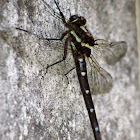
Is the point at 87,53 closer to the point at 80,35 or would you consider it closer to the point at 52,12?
the point at 80,35

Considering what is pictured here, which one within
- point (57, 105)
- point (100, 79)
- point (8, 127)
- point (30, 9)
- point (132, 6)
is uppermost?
point (132, 6)

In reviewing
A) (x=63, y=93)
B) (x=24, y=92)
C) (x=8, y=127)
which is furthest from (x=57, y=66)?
(x=8, y=127)

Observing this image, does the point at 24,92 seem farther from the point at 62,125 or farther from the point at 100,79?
the point at 100,79

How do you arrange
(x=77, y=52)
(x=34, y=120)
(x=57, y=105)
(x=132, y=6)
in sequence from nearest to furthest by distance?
(x=34, y=120), (x=57, y=105), (x=77, y=52), (x=132, y=6)

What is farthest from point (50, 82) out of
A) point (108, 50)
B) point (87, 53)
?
point (108, 50)

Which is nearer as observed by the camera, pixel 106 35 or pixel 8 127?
pixel 8 127

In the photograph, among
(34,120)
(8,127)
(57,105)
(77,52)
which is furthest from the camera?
(77,52)

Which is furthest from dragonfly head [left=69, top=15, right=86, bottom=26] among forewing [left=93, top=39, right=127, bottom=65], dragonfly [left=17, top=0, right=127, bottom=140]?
forewing [left=93, top=39, right=127, bottom=65]

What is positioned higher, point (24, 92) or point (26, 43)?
point (26, 43)
